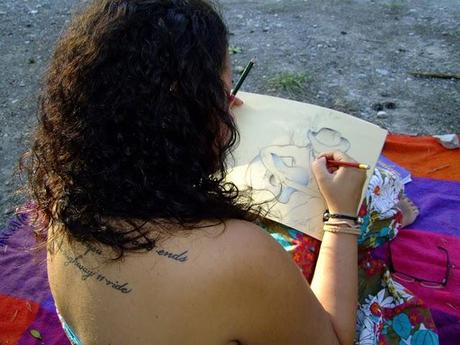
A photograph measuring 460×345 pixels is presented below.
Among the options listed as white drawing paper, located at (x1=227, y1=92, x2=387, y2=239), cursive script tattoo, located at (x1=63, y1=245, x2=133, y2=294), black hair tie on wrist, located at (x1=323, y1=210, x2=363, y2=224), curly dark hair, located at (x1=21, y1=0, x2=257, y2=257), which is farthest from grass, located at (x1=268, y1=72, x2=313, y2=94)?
cursive script tattoo, located at (x1=63, y1=245, x2=133, y2=294)

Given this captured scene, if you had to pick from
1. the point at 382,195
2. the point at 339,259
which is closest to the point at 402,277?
the point at 382,195

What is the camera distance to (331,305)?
1.10 m

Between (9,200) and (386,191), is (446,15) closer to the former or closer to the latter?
(386,191)

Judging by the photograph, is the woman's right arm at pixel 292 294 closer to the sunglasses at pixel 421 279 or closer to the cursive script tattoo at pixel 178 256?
the cursive script tattoo at pixel 178 256

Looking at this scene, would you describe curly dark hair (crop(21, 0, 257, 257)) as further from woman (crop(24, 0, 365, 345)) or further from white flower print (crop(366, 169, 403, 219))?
white flower print (crop(366, 169, 403, 219))

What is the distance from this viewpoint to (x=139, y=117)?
85 cm

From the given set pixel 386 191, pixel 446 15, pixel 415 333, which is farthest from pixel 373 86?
pixel 415 333

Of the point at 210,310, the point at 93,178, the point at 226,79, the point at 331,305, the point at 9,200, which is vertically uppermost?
the point at 226,79

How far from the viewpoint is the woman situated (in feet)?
2.78

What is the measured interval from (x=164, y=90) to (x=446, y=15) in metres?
3.25

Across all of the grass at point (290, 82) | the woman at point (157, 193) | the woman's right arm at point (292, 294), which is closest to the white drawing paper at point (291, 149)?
the woman's right arm at point (292, 294)

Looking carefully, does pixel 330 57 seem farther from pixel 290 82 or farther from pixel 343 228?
pixel 343 228

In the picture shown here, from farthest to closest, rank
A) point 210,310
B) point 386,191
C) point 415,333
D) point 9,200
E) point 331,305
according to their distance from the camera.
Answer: point 9,200 < point 386,191 < point 415,333 < point 331,305 < point 210,310

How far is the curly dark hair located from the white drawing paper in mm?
424
